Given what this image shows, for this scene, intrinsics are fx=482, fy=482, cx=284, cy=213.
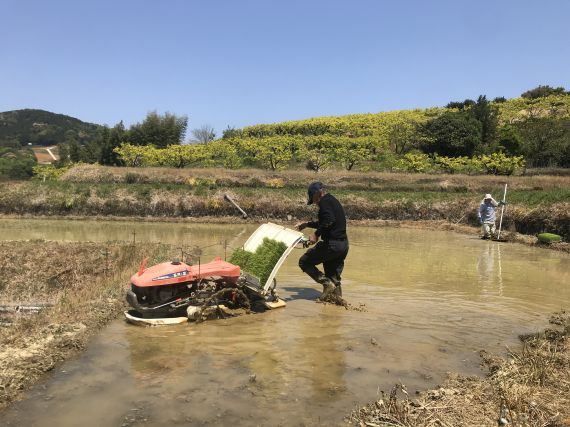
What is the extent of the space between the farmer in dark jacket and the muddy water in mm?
547

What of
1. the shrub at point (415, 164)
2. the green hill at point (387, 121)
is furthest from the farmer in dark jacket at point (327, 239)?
the green hill at point (387, 121)

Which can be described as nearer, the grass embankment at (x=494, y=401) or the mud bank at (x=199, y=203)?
the grass embankment at (x=494, y=401)

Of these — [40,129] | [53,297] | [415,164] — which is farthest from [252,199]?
[40,129]

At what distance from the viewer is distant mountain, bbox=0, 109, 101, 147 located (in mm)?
103375

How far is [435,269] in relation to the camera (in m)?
12.7

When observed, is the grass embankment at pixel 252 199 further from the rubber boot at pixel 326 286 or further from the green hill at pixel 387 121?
the green hill at pixel 387 121

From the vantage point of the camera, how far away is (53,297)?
10836 mm

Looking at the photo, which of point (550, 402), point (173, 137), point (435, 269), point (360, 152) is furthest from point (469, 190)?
point (173, 137)

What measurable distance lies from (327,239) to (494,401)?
13.9ft

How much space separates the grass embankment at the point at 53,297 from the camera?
5.05 m

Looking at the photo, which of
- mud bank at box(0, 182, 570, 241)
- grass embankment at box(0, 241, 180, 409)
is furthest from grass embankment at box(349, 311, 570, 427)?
mud bank at box(0, 182, 570, 241)

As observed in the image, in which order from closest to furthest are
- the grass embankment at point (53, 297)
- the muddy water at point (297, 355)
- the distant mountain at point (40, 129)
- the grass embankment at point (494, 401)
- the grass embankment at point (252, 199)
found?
1. the grass embankment at point (494, 401)
2. the muddy water at point (297, 355)
3. the grass embankment at point (53, 297)
4. the grass embankment at point (252, 199)
5. the distant mountain at point (40, 129)

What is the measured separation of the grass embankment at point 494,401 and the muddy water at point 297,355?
334mm

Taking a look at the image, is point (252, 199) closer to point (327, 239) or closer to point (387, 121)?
point (327, 239)
